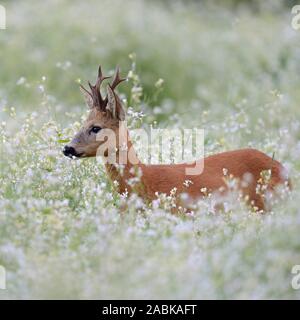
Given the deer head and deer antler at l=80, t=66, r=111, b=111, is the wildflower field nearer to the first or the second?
the deer head

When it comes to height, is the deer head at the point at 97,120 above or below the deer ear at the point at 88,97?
below

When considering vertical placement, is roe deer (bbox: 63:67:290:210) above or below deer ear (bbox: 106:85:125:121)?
below

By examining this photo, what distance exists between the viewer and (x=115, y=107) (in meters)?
6.84

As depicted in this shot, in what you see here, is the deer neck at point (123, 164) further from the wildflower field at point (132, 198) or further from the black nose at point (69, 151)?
the black nose at point (69, 151)

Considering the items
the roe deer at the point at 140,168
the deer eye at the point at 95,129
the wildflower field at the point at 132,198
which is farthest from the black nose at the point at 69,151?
the deer eye at the point at 95,129

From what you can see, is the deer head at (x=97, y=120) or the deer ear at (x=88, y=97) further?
the deer ear at (x=88, y=97)

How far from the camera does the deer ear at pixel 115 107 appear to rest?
22.2 feet

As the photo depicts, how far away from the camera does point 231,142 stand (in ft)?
29.0

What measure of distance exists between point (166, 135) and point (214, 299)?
3658 mm

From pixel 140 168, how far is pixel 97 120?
53 centimetres

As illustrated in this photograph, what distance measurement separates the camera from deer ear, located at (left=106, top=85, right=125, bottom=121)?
22.2 feet

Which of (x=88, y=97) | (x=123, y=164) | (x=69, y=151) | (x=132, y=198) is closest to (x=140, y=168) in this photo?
(x=123, y=164)

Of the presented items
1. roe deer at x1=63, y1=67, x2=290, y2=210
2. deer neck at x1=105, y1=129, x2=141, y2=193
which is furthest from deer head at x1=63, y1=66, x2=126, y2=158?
deer neck at x1=105, y1=129, x2=141, y2=193
